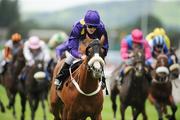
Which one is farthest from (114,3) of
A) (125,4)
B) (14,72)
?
(14,72)

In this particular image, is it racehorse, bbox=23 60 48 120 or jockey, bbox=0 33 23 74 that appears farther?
jockey, bbox=0 33 23 74

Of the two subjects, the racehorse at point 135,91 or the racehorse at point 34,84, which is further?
the racehorse at point 34,84

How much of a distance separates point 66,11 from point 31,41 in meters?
160

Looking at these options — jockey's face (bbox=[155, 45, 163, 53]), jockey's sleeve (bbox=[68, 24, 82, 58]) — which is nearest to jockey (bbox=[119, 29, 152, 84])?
jockey's face (bbox=[155, 45, 163, 53])

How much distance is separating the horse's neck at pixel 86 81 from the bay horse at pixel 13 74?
7.08 m

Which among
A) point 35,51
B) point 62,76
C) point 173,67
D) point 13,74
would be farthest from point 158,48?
point 62,76

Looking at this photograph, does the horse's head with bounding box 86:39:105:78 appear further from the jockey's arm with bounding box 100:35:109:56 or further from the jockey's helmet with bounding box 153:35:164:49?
the jockey's helmet with bounding box 153:35:164:49

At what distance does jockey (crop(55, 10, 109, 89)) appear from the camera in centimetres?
1034

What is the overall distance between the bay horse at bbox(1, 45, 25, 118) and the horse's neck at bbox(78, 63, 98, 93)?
7.08m

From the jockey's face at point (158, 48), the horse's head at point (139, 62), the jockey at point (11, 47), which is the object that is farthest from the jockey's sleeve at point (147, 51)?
the jockey at point (11, 47)

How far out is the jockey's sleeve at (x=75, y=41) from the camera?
10.7 meters

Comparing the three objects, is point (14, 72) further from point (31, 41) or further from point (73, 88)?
point (73, 88)

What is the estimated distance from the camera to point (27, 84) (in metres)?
16.7

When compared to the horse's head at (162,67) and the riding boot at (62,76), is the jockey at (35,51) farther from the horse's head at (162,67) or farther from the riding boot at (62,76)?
the riding boot at (62,76)
